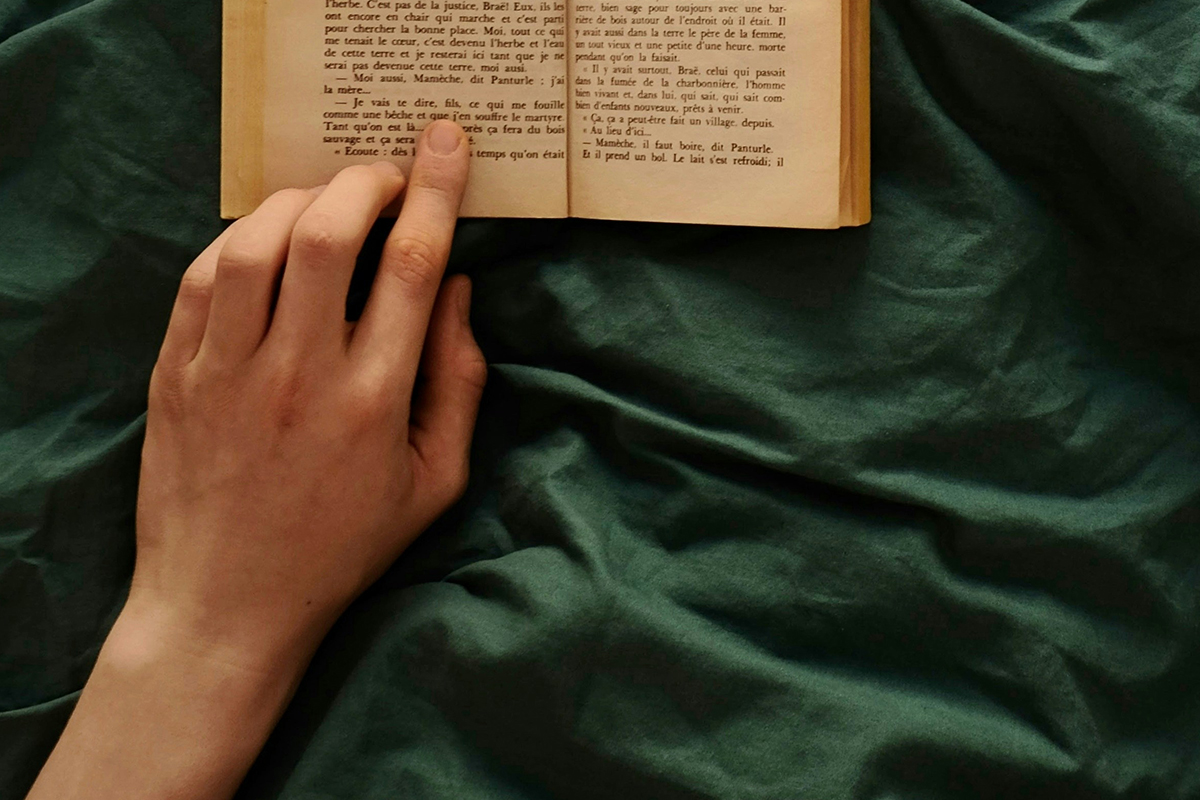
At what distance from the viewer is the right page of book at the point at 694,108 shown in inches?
26.3

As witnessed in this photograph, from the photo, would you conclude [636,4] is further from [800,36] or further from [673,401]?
[673,401]

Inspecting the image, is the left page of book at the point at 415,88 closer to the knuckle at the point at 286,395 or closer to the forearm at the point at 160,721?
the knuckle at the point at 286,395

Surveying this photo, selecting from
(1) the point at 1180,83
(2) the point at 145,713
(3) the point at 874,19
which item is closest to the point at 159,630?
(2) the point at 145,713

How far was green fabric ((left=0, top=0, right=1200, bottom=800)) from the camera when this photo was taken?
0.62 metres

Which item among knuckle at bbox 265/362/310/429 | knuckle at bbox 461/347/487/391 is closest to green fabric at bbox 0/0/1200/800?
knuckle at bbox 461/347/487/391

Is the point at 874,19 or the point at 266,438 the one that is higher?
the point at 874,19

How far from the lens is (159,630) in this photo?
621mm

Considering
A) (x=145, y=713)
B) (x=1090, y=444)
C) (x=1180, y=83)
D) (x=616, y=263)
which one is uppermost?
(x=1180, y=83)

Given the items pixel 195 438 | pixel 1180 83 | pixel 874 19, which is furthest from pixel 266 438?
pixel 1180 83

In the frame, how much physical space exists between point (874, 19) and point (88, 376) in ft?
1.98

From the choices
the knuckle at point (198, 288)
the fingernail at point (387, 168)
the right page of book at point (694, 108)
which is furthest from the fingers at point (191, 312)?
the right page of book at point (694, 108)

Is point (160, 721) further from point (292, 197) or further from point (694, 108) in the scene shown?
point (694, 108)

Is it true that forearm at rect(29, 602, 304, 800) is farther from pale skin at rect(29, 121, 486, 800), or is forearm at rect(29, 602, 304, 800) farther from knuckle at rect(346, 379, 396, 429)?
knuckle at rect(346, 379, 396, 429)

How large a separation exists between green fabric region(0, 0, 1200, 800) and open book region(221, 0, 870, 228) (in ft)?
0.09
